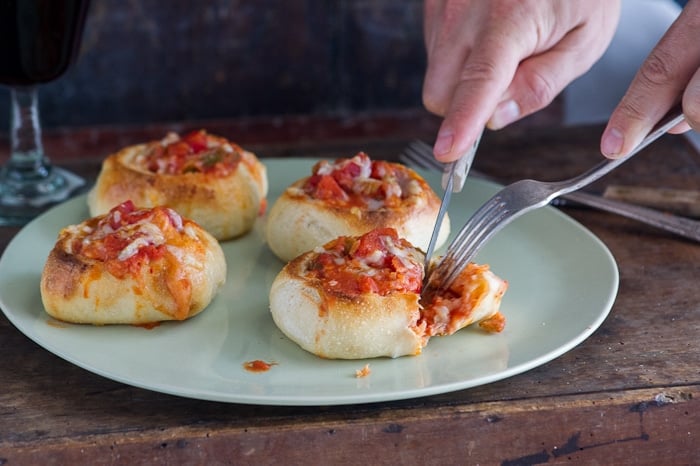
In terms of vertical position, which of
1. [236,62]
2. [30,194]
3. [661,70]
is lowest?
[236,62]

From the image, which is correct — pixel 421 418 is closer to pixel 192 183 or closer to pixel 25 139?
pixel 192 183

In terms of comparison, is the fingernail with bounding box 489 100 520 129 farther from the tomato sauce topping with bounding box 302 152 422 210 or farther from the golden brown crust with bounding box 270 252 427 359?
the golden brown crust with bounding box 270 252 427 359

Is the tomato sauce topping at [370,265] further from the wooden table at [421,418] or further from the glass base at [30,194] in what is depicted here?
the glass base at [30,194]

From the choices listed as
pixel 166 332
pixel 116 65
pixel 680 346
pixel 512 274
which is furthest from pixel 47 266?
pixel 116 65

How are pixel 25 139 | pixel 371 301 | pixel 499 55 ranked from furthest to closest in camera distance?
pixel 25 139, pixel 499 55, pixel 371 301

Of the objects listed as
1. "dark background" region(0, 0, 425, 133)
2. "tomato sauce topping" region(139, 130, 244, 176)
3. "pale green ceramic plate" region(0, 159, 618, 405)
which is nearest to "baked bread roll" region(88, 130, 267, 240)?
"tomato sauce topping" region(139, 130, 244, 176)

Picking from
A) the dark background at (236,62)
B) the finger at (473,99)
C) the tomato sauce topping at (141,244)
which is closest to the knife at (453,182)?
the finger at (473,99)

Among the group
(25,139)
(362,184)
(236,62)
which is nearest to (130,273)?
(362,184)
